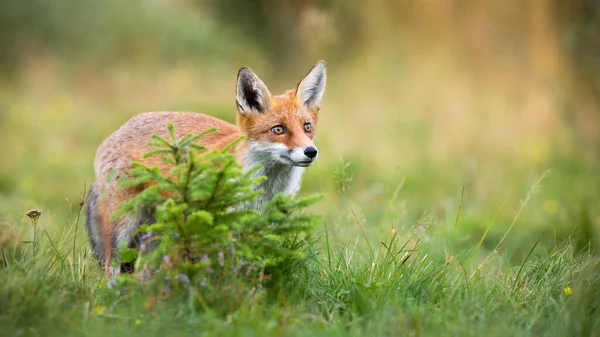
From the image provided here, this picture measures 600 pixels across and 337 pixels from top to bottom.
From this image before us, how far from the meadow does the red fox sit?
30 centimetres

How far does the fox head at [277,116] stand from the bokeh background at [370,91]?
1.37 meters

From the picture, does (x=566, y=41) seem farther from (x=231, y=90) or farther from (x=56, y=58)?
(x=56, y=58)

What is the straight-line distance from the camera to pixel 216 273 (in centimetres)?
413

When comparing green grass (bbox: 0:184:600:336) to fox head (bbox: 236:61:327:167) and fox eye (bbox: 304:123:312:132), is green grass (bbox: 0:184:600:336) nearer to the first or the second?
fox head (bbox: 236:61:327:167)

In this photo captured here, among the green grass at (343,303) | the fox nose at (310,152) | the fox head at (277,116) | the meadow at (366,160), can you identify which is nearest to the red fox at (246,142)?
the fox head at (277,116)

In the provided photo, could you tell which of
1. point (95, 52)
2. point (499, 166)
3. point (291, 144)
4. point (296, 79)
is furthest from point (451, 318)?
point (95, 52)

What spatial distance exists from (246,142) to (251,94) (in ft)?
1.47

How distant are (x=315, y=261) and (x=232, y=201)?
1.03 meters

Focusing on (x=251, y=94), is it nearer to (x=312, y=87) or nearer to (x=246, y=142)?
(x=246, y=142)

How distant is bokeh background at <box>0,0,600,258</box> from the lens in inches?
360

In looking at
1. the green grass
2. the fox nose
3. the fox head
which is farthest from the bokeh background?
the green grass

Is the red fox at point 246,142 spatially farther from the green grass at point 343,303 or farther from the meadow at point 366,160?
the green grass at point 343,303

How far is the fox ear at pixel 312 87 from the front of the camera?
5.86 meters

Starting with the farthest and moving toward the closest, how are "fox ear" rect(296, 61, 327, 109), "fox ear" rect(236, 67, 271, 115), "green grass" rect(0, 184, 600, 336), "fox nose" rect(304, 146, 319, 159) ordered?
"fox ear" rect(296, 61, 327, 109) < "fox ear" rect(236, 67, 271, 115) < "fox nose" rect(304, 146, 319, 159) < "green grass" rect(0, 184, 600, 336)
